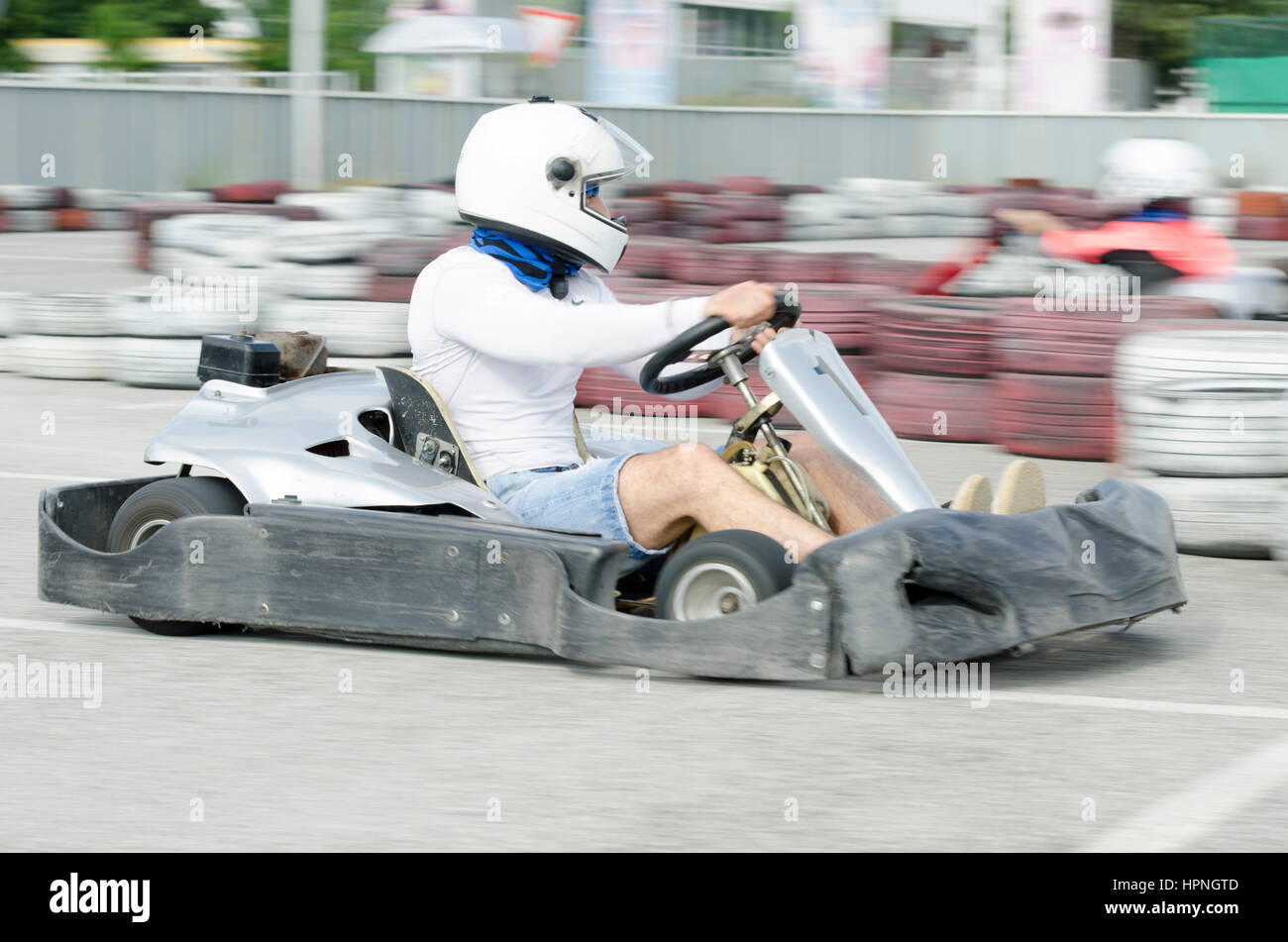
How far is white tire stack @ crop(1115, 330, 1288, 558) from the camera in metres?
5.69

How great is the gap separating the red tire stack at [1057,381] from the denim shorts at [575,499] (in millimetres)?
3748

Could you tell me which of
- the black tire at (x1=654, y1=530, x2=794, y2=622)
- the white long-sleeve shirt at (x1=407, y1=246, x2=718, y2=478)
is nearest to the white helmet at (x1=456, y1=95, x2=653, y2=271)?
the white long-sleeve shirt at (x1=407, y1=246, x2=718, y2=478)

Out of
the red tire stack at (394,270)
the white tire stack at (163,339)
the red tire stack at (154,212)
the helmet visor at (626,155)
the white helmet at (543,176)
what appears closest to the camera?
the white helmet at (543,176)

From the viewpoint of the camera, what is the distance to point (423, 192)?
18.0 meters

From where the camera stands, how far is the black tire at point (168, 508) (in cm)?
439

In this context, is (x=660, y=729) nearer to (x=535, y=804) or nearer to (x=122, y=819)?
(x=535, y=804)

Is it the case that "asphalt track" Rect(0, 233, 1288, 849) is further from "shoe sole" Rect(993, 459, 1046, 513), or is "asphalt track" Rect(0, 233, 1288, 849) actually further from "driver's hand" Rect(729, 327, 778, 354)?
"driver's hand" Rect(729, 327, 778, 354)

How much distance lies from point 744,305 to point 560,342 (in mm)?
433

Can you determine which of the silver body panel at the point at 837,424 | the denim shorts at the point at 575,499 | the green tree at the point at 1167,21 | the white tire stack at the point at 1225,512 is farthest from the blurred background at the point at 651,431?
the green tree at the point at 1167,21

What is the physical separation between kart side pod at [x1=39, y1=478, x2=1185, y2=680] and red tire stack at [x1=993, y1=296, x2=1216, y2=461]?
3.32 metres

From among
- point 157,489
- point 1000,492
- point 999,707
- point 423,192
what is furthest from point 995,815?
point 423,192

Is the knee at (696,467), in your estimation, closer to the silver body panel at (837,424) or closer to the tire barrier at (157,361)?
the silver body panel at (837,424)

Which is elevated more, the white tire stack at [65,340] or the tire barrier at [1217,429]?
the tire barrier at [1217,429]

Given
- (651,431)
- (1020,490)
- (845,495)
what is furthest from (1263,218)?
(845,495)
